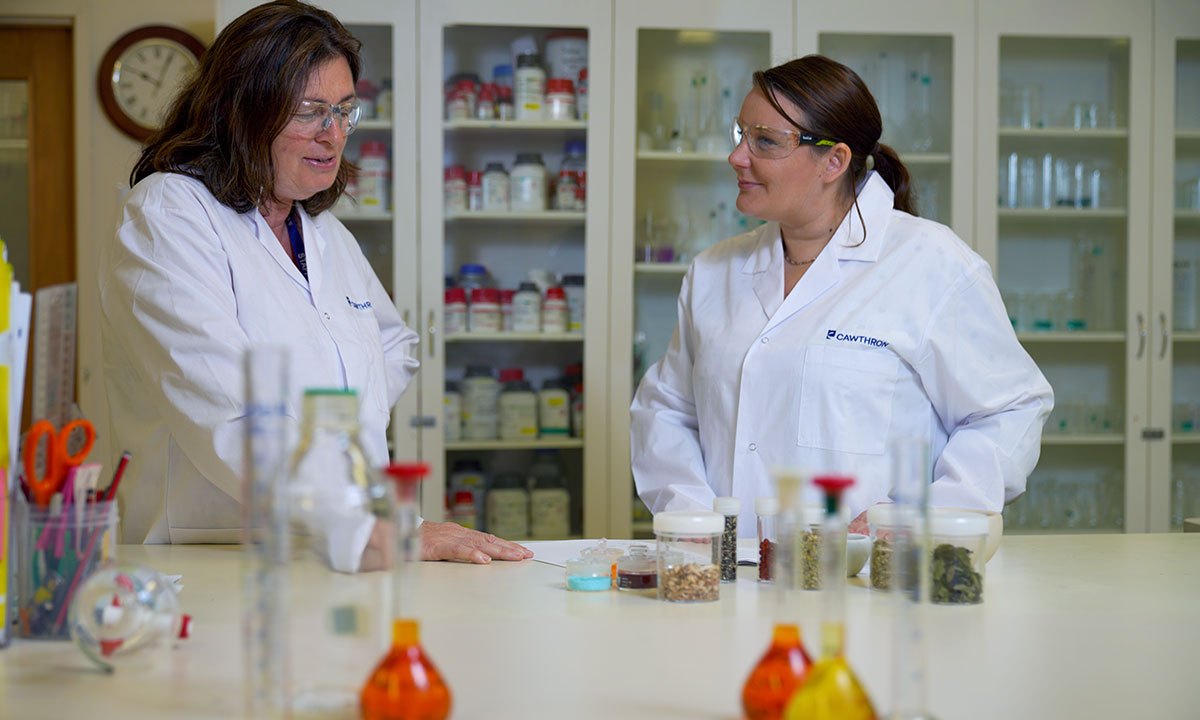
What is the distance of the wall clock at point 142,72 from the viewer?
9.98 ft

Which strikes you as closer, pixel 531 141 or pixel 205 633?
pixel 205 633

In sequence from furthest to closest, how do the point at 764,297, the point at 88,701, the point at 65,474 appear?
the point at 764,297 < the point at 65,474 < the point at 88,701

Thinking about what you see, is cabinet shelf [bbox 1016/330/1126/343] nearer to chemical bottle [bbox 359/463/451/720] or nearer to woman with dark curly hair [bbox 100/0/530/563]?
woman with dark curly hair [bbox 100/0/530/563]

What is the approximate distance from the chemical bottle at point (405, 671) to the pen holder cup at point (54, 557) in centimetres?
38

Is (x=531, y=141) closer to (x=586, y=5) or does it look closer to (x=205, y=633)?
(x=586, y=5)

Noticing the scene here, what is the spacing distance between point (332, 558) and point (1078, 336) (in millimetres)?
2931

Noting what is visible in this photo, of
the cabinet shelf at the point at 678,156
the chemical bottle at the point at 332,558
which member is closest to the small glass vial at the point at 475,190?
the cabinet shelf at the point at 678,156

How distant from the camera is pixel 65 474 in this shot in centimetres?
95

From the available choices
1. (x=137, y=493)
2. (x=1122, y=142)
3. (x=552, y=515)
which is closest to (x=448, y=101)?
(x=552, y=515)

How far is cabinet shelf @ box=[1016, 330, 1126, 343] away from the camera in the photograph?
3.13 m

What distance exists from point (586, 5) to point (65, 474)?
7.70 feet

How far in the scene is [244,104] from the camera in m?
1.58

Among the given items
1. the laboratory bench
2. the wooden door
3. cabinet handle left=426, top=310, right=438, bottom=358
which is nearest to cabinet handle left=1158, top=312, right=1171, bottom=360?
the laboratory bench

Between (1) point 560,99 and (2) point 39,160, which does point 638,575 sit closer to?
(1) point 560,99
